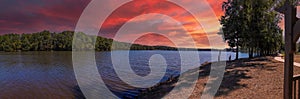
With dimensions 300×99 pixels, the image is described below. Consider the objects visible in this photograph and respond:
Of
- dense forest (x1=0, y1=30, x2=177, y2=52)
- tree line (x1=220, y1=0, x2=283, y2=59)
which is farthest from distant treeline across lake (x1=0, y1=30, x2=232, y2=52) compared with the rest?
tree line (x1=220, y1=0, x2=283, y2=59)

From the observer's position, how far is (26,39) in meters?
116

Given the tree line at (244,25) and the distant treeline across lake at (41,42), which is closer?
the tree line at (244,25)

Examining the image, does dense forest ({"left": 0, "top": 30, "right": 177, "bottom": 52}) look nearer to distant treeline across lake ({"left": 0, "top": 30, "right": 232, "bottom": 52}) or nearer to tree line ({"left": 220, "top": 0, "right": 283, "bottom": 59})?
distant treeline across lake ({"left": 0, "top": 30, "right": 232, "bottom": 52})

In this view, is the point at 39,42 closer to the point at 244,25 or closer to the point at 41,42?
the point at 41,42

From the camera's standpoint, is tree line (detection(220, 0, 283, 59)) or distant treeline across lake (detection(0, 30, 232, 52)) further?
distant treeline across lake (detection(0, 30, 232, 52))

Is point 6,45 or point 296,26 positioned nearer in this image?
point 296,26

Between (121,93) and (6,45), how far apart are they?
115855 mm

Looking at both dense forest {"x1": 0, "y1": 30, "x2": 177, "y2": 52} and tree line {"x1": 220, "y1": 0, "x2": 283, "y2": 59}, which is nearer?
tree line {"x1": 220, "y1": 0, "x2": 283, "y2": 59}

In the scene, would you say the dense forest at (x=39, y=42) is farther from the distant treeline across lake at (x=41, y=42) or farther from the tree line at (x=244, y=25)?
the tree line at (x=244, y=25)

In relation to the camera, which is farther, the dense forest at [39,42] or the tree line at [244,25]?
the dense forest at [39,42]

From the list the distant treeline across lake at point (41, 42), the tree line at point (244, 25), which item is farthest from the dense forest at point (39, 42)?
the tree line at point (244, 25)

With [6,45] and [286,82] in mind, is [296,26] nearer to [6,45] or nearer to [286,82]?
[286,82]

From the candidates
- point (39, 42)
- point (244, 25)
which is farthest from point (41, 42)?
point (244, 25)

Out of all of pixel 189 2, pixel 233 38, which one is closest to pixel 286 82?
pixel 189 2
